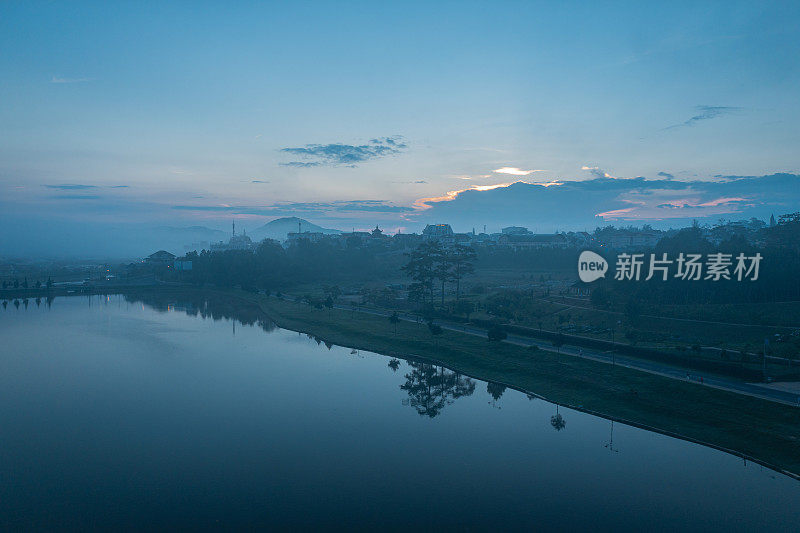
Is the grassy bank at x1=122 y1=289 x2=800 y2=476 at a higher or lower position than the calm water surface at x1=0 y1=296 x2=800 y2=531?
higher

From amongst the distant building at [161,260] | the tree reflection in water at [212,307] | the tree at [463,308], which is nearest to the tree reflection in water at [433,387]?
the tree at [463,308]

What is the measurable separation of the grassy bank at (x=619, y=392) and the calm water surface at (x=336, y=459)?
863 mm

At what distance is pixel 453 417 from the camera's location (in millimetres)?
19234

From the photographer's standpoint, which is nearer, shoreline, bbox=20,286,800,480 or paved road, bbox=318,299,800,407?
shoreline, bbox=20,286,800,480

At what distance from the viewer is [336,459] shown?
15.1 meters

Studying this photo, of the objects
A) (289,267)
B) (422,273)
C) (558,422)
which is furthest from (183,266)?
(558,422)

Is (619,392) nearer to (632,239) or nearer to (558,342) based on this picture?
(558,342)

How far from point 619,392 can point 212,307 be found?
43285 millimetres

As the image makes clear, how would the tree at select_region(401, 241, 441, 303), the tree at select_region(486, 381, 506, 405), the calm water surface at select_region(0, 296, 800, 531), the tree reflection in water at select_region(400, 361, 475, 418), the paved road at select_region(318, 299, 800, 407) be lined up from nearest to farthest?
1. the calm water surface at select_region(0, 296, 800, 531)
2. the paved road at select_region(318, 299, 800, 407)
3. the tree reflection in water at select_region(400, 361, 475, 418)
4. the tree at select_region(486, 381, 506, 405)
5. the tree at select_region(401, 241, 441, 303)

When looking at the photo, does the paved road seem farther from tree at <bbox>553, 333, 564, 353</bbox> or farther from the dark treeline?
the dark treeline

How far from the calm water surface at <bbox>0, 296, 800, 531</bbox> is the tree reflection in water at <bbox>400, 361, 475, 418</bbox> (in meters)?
0.14

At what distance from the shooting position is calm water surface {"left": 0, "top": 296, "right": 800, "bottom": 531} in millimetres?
12156

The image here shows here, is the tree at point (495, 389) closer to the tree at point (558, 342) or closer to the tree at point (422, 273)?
the tree at point (558, 342)

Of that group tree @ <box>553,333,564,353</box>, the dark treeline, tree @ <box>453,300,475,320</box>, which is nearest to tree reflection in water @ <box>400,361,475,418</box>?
tree @ <box>553,333,564,353</box>
